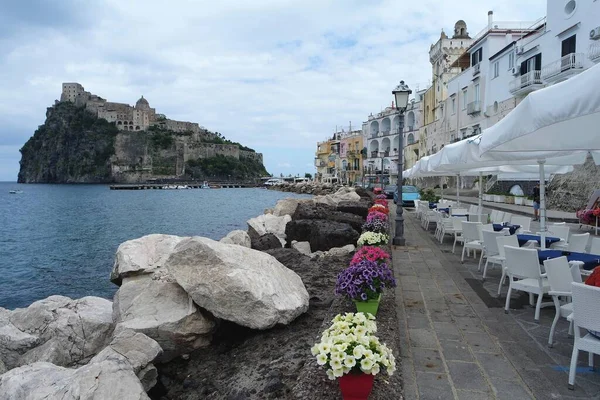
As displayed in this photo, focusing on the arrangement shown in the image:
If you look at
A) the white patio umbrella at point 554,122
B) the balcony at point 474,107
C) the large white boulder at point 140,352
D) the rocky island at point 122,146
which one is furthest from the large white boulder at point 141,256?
the rocky island at point 122,146

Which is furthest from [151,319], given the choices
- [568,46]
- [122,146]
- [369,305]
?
[122,146]

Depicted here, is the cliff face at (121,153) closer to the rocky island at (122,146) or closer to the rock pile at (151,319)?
the rocky island at (122,146)

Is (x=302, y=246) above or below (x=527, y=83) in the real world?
below

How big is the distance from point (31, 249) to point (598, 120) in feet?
80.5

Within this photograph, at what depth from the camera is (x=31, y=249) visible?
21984 millimetres

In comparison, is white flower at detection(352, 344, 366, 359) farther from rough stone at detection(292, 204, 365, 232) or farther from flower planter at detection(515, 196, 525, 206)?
flower planter at detection(515, 196, 525, 206)

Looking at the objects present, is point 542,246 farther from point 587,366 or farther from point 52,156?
point 52,156

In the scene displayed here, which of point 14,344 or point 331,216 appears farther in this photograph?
point 331,216

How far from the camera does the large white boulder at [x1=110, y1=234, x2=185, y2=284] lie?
25.3 feet

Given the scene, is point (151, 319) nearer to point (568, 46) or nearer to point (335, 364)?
point (335, 364)

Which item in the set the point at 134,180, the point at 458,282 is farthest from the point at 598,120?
the point at 134,180

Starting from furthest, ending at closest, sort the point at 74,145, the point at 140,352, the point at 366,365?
the point at 74,145, the point at 140,352, the point at 366,365

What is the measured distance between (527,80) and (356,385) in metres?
27.6

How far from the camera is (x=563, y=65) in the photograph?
2242 centimetres
